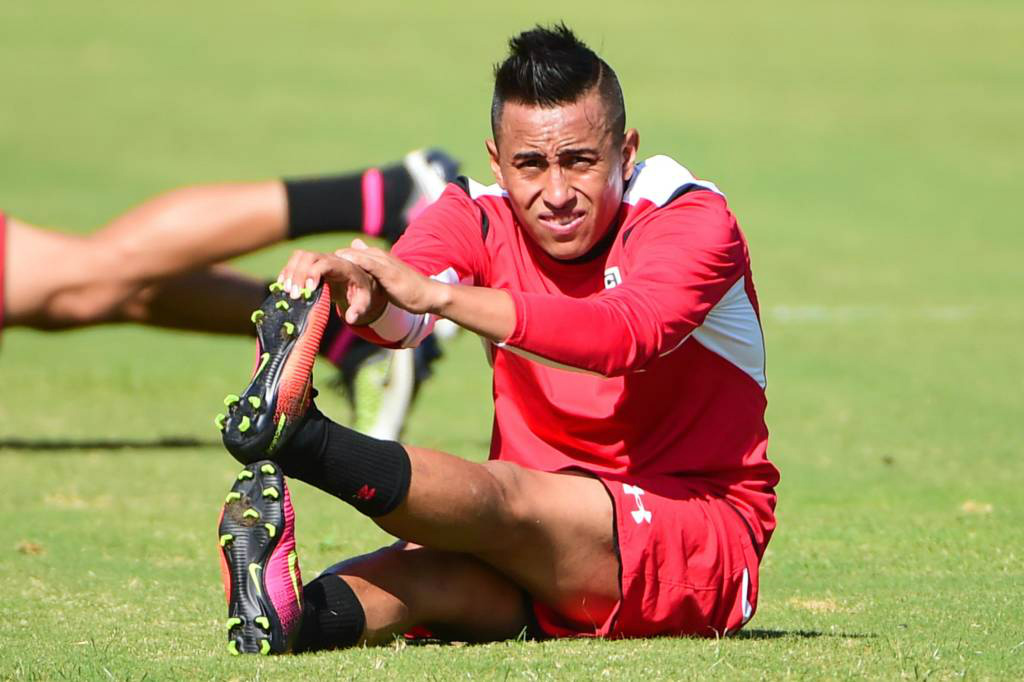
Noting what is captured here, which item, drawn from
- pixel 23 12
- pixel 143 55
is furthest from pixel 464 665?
pixel 23 12

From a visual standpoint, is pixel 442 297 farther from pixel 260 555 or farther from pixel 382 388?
pixel 382 388

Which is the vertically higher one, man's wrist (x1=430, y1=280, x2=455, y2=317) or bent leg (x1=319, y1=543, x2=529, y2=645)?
man's wrist (x1=430, y1=280, x2=455, y2=317)

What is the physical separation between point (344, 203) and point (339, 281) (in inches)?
142

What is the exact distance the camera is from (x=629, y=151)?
4.59 meters

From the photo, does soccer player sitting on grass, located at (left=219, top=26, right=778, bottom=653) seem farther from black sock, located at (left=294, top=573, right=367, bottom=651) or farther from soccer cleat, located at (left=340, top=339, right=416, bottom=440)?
soccer cleat, located at (left=340, top=339, right=416, bottom=440)

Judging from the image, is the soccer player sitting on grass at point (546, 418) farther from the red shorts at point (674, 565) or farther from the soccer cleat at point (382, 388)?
the soccer cleat at point (382, 388)

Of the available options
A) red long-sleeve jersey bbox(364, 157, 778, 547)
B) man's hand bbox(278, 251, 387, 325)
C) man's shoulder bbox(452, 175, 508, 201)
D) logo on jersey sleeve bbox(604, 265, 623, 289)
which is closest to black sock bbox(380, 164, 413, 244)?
man's shoulder bbox(452, 175, 508, 201)

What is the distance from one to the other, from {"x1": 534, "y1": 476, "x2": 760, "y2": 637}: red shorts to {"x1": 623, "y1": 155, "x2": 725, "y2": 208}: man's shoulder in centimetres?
74

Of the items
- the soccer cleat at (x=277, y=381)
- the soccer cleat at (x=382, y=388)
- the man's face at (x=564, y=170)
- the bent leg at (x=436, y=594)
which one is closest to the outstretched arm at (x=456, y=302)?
the soccer cleat at (x=277, y=381)

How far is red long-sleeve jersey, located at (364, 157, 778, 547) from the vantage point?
174 inches

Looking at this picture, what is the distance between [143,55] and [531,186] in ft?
63.7

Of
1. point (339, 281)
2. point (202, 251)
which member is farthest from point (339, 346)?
point (339, 281)

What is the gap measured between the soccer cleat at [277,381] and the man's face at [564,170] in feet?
2.36

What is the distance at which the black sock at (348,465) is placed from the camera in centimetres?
391
